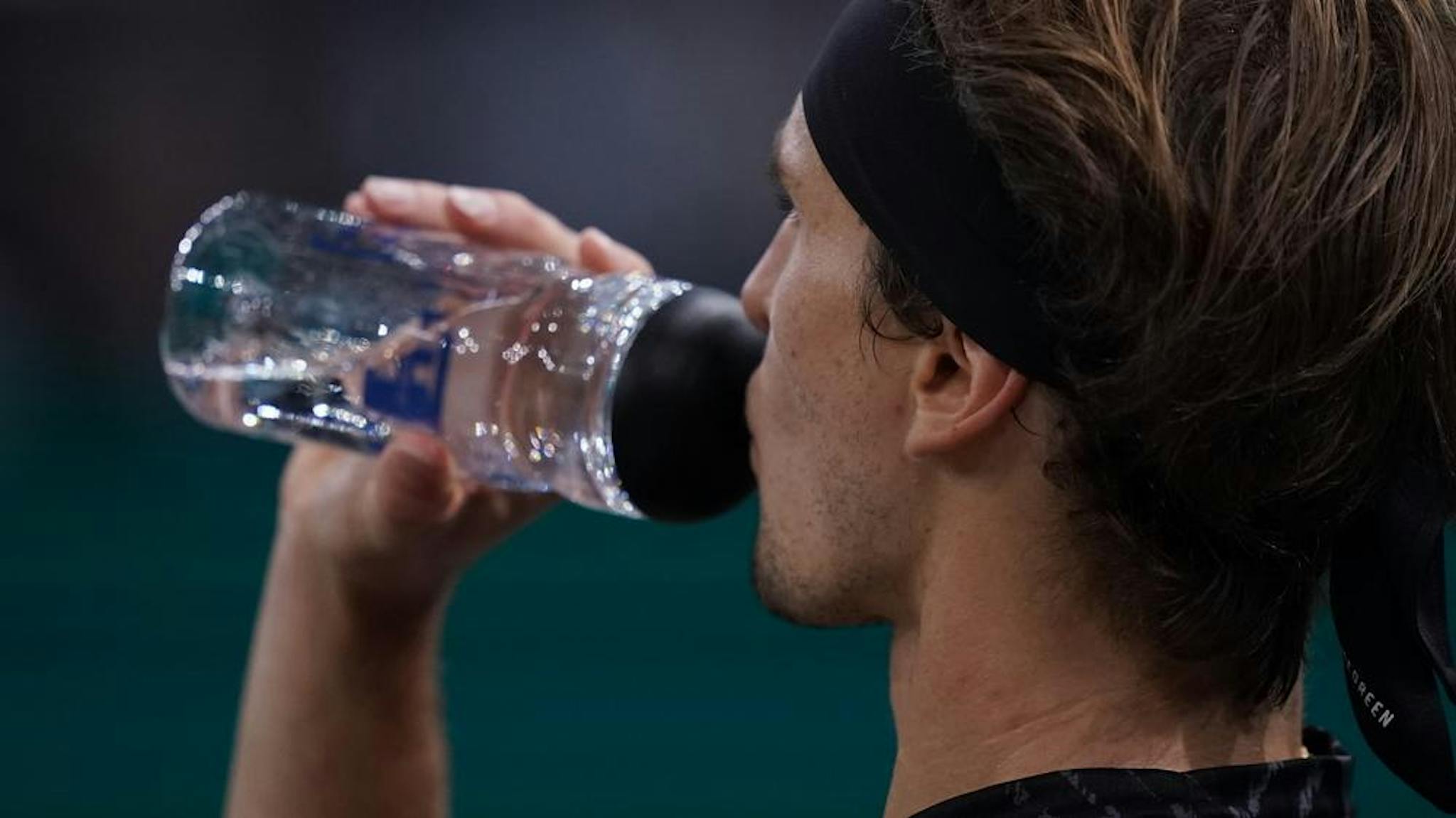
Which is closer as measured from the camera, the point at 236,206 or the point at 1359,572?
the point at 1359,572

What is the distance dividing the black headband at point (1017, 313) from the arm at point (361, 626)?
520 millimetres

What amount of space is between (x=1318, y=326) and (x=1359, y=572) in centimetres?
18

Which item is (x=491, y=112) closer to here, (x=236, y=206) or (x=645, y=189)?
(x=645, y=189)

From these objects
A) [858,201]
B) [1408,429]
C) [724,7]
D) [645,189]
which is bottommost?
[645,189]

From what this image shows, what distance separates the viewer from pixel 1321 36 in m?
1.16

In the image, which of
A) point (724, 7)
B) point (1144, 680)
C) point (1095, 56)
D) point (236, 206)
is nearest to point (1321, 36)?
point (1095, 56)

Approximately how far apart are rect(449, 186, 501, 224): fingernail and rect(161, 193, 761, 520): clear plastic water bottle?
0.12ft

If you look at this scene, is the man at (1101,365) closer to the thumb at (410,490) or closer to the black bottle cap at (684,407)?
the black bottle cap at (684,407)

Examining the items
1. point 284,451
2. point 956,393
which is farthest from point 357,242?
point 284,451

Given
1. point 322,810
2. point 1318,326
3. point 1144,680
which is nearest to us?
point 1318,326

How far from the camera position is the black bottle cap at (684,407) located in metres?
1.47

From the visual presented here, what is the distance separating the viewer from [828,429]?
1.34 m

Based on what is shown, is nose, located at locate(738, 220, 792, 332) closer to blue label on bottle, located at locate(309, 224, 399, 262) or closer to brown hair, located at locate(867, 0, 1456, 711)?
brown hair, located at locate(867, 0, 1456, 711)

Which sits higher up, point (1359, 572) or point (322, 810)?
point (1359, 572)
